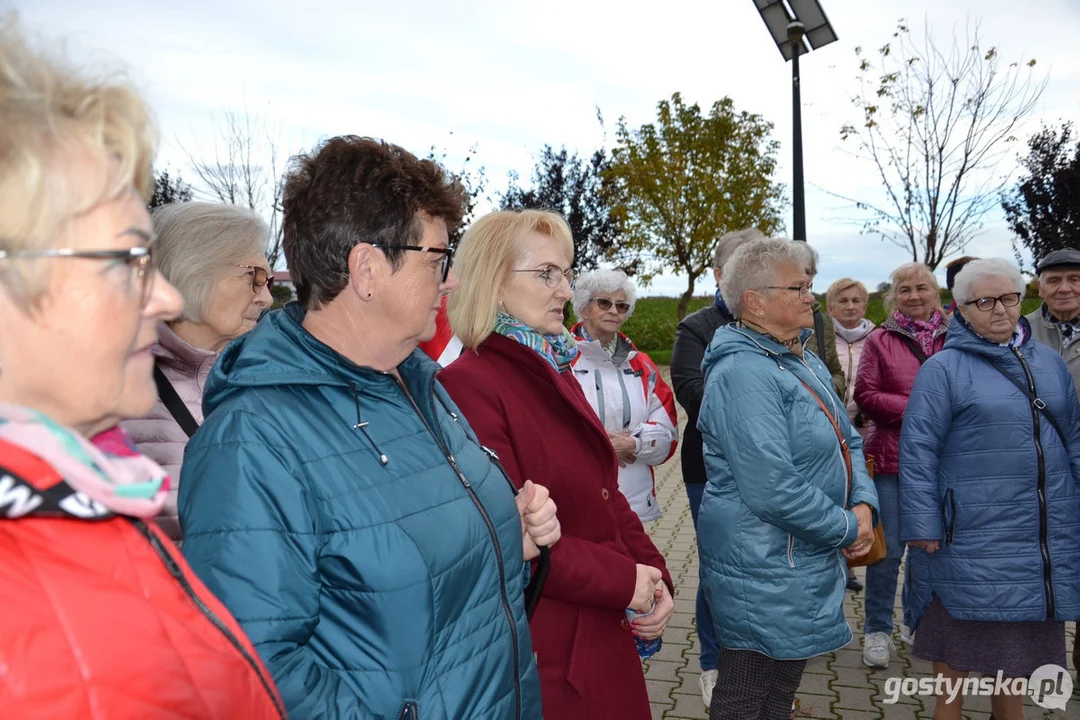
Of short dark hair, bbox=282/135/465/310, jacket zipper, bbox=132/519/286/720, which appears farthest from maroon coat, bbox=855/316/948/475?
jacket zipper, bbox=132/519/286/720

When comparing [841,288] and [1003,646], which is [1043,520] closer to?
[1003,646]

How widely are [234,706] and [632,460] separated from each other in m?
3.32

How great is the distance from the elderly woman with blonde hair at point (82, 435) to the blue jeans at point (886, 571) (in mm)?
4509

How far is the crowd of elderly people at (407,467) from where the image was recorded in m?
0.90

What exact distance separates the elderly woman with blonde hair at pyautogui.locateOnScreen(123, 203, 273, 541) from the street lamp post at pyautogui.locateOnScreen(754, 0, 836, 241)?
23.7 feet

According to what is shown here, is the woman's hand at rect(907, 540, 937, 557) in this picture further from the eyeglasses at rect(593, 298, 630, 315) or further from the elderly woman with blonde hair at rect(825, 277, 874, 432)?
the elderly woman with blonde hair at rect(825, 277, 874, 432)

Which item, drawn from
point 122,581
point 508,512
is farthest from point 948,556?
point 122,581

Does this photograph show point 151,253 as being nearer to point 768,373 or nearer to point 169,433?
point 169,433

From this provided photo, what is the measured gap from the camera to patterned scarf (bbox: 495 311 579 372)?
8.14 feet

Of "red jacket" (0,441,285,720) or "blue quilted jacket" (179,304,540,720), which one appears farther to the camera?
"blue quilted jacket" (179,304,540,720)

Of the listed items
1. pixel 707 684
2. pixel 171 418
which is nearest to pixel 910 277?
pixel 707 684

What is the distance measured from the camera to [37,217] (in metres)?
0.88

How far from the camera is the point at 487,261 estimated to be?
2.63 meters

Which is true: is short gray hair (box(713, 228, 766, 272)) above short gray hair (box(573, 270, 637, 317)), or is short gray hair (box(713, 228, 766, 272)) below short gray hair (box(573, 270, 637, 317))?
above
